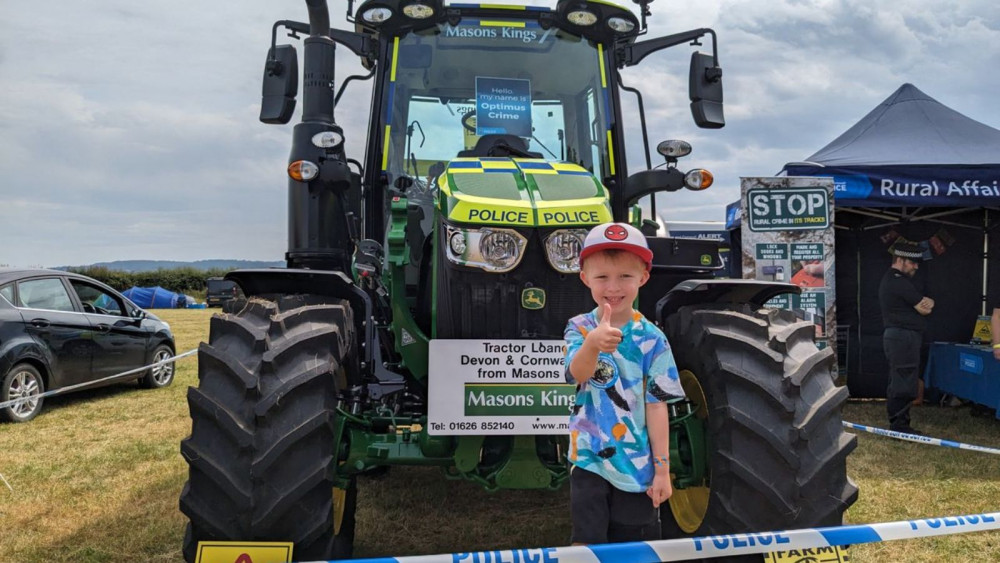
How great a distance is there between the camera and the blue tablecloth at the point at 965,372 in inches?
304

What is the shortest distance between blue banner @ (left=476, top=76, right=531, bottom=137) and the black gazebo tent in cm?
555

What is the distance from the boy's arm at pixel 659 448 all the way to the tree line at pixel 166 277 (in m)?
48.0

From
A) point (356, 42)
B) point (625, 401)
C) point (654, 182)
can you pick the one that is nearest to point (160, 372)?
point (356, 42)

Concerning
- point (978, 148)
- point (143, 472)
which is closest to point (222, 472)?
point (143, 472)

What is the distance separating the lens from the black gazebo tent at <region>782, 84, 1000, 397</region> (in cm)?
864

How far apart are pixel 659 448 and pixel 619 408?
0.18 meters

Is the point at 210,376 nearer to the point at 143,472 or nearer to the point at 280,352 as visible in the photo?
the point at 280,352

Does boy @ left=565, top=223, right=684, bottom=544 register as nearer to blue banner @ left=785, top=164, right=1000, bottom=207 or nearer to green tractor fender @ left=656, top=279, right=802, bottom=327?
green tractor fender @ left=656, top=279, right=802, bottom=327

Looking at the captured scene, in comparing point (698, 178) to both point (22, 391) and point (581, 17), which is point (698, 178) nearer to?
point (581, 17)

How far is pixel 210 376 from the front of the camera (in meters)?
3.08

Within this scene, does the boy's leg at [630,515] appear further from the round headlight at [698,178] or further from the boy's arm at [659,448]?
the round headlight at [698,178]

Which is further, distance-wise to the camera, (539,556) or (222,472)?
(222,472)

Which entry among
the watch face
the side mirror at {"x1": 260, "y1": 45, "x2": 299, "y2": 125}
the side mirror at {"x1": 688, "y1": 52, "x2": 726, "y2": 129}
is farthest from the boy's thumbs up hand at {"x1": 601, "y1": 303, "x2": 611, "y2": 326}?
the side mirror at {"x1": 688, "y1": 52, "x2": 726, "y2": 129}

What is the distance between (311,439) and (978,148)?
29.8 ft
